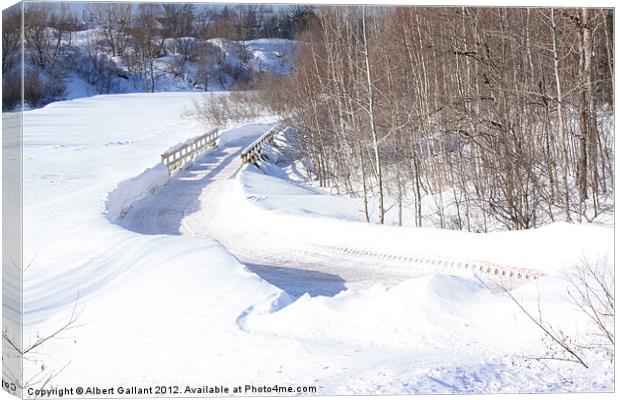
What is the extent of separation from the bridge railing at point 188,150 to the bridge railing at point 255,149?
0.57 meters

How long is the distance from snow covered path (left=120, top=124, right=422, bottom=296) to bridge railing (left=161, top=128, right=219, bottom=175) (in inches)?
63.2

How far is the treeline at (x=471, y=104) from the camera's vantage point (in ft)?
21.1

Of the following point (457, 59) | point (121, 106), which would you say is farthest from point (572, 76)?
point (121, 106)

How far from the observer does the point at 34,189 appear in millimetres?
6133

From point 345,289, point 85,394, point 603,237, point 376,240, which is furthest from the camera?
point 376,240

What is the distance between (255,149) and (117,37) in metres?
5.62

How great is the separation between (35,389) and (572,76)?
4.96m

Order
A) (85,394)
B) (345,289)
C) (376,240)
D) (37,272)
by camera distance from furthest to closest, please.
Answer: (376,240) < (345,289) < (37,272) < (85,394)

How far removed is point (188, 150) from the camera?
11602 millimetres

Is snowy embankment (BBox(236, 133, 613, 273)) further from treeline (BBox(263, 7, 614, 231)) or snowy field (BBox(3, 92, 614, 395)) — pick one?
treeline (BBox(263, 7, 614, 231))

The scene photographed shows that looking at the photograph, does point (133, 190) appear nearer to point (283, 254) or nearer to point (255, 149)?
point (255, 149)

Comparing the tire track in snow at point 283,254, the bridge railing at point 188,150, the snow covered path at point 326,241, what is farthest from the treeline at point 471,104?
the bridge railing at point 188,150

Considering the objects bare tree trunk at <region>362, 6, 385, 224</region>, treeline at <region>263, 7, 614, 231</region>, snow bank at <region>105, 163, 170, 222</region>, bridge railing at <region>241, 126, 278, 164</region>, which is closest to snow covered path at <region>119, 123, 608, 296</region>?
snow bank at <region>105, 163, 170, 222</region>

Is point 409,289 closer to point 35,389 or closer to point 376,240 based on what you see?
point 376,240
